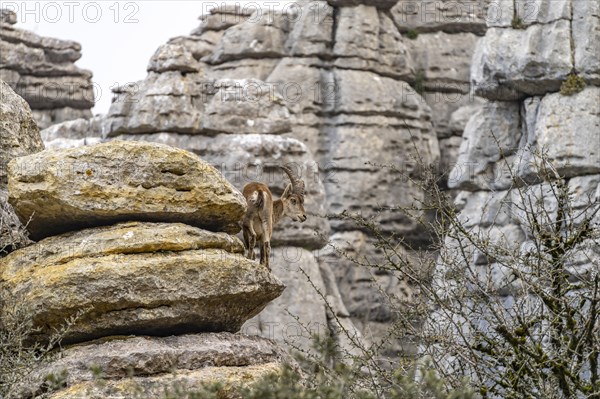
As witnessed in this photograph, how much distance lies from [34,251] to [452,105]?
734 inches

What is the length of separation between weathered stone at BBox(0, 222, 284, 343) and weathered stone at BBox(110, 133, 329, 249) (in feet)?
30.8

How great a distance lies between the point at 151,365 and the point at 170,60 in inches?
467

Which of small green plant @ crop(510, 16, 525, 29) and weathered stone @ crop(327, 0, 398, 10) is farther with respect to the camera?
weathered stone @ crop(327, 0, 398, 10)

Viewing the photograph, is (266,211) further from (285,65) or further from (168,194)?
(285,65)

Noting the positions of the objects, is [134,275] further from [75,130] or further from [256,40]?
[256,40]

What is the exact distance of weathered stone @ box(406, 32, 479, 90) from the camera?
27.5 metres

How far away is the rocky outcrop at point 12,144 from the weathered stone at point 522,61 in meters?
11.4

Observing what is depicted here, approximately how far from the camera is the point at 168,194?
1003cm

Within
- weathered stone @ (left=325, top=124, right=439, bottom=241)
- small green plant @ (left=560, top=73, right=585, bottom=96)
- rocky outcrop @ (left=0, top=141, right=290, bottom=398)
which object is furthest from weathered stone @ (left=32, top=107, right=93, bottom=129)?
rocky outcrop @ (left=0, top=141, right=290, bottom=398)

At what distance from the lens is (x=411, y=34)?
28.0 metres

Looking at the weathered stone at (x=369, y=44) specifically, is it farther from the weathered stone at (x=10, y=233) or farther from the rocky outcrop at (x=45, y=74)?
the weathered stone at (x=10, y=233)

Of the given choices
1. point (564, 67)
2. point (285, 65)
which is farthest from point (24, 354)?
point (285, 65)

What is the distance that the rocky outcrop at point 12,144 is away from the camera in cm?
1041

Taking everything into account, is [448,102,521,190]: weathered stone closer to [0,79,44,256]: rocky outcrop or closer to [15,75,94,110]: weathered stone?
[15,75,94,110]: weathered stone
